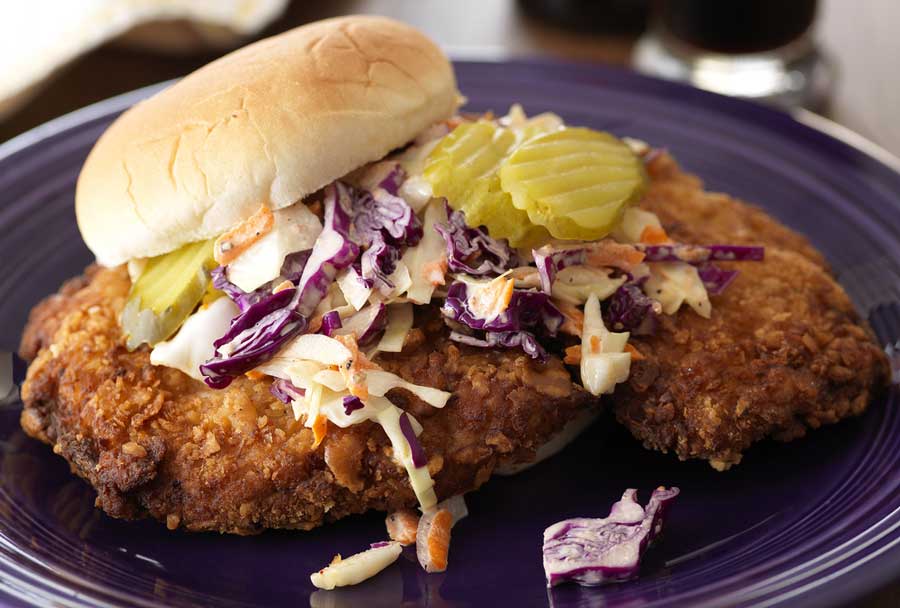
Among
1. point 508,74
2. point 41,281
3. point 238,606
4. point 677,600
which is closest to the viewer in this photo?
point 677,600

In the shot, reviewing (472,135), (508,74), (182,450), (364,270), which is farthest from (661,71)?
(182,450)

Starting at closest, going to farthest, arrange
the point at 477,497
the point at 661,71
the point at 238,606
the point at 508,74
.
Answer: the point at 238,606, the point at 477,497, the point at 508,74, the point at 661,71

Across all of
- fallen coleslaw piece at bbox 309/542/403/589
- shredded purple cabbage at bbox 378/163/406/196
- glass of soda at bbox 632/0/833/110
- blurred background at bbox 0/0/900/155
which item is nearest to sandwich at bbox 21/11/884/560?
shredded purple cabbage at bbox 378/163/406/196

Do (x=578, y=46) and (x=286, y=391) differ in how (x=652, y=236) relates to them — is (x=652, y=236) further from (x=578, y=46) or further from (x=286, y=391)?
(x=578, y=46)

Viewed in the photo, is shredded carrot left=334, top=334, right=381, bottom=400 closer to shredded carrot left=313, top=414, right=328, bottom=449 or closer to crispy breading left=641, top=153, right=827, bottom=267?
shredded carrot left=313, top=414, right=328, bottom=449

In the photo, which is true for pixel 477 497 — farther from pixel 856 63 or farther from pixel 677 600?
pixel 856 63

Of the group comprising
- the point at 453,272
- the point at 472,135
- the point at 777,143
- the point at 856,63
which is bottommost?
the point at 856,63

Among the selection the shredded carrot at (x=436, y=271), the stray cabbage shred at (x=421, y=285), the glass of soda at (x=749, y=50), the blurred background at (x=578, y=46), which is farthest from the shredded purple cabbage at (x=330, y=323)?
the glass of soda at (x=749, y=50)
